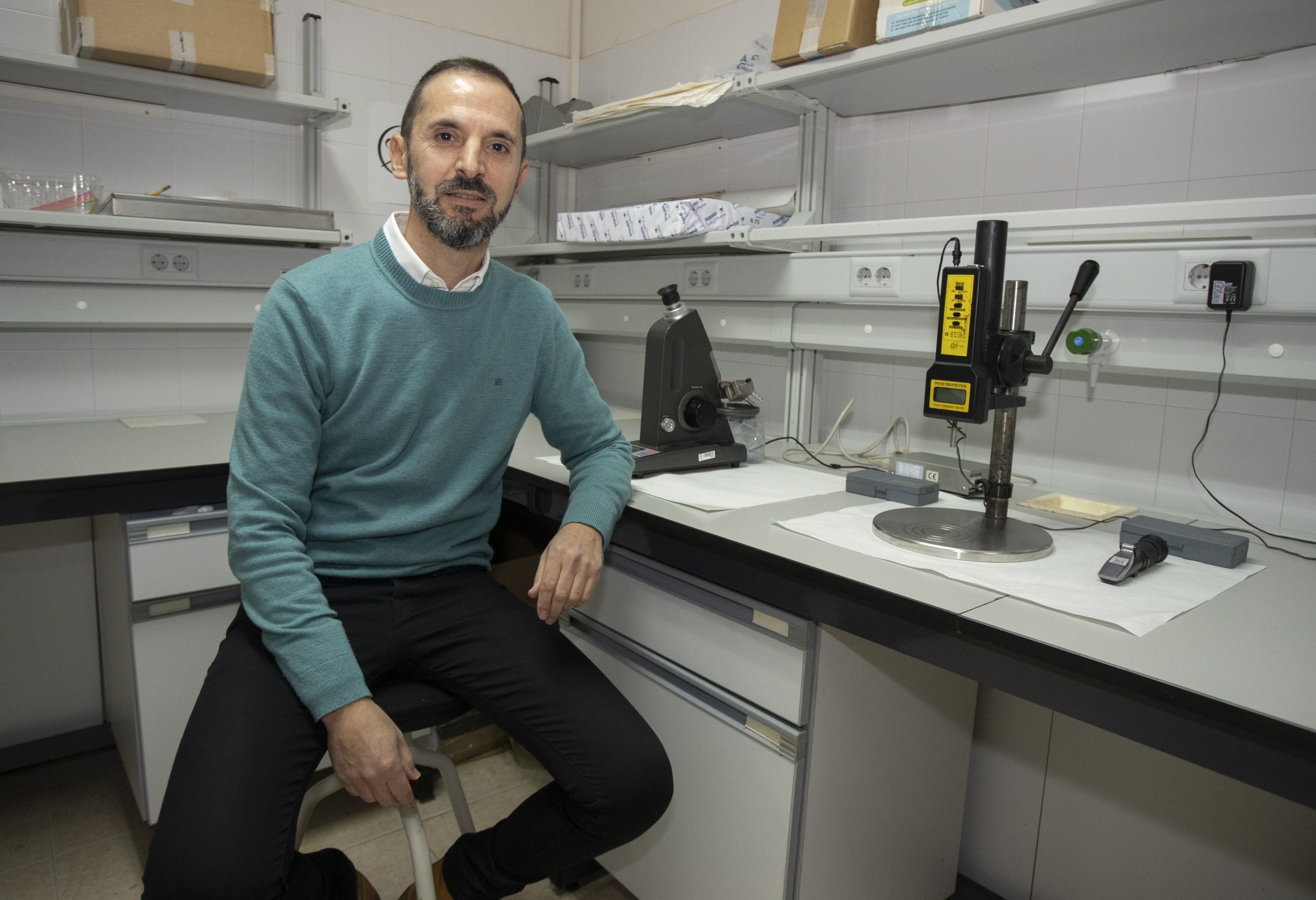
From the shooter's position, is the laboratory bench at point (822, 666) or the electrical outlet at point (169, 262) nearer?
the laboratory bench at point (822, 666)

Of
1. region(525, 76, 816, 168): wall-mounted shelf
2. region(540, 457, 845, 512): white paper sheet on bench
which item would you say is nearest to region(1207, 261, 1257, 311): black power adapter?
region(540, 457, 845, 512): white paper sheet on bench

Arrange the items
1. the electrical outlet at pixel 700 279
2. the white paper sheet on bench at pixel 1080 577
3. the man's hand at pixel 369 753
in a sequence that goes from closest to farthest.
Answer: the white paper sheet on bench at pixel 1080 577
the man's hand at pixel 369 753
the electrical outlet at pixel 700 279

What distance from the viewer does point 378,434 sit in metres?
1.29

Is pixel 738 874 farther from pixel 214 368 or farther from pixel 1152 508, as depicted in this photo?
pixel 214 368

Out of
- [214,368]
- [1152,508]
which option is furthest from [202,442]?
[1152,508]

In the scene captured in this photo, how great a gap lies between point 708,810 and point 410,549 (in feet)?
2.12

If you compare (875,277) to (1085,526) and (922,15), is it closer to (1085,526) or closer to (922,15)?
(922,15)

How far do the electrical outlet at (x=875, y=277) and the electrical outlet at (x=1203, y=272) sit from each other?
1.59ft

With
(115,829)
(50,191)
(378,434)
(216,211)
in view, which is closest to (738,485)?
(378,434)

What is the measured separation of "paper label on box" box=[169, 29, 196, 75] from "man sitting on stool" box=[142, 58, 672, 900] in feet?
2.95

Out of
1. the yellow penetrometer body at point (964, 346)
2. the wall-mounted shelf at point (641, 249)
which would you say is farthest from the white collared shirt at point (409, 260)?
the yellow penetrometer body at point (964, 346)

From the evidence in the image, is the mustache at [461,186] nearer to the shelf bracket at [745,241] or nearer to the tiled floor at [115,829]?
the shelf bracket at [745,241]

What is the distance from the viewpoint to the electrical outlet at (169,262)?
6.94ft

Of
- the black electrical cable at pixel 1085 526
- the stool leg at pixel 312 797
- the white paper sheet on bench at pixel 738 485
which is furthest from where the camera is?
the white paper sheet on bench at pixel 738 485
